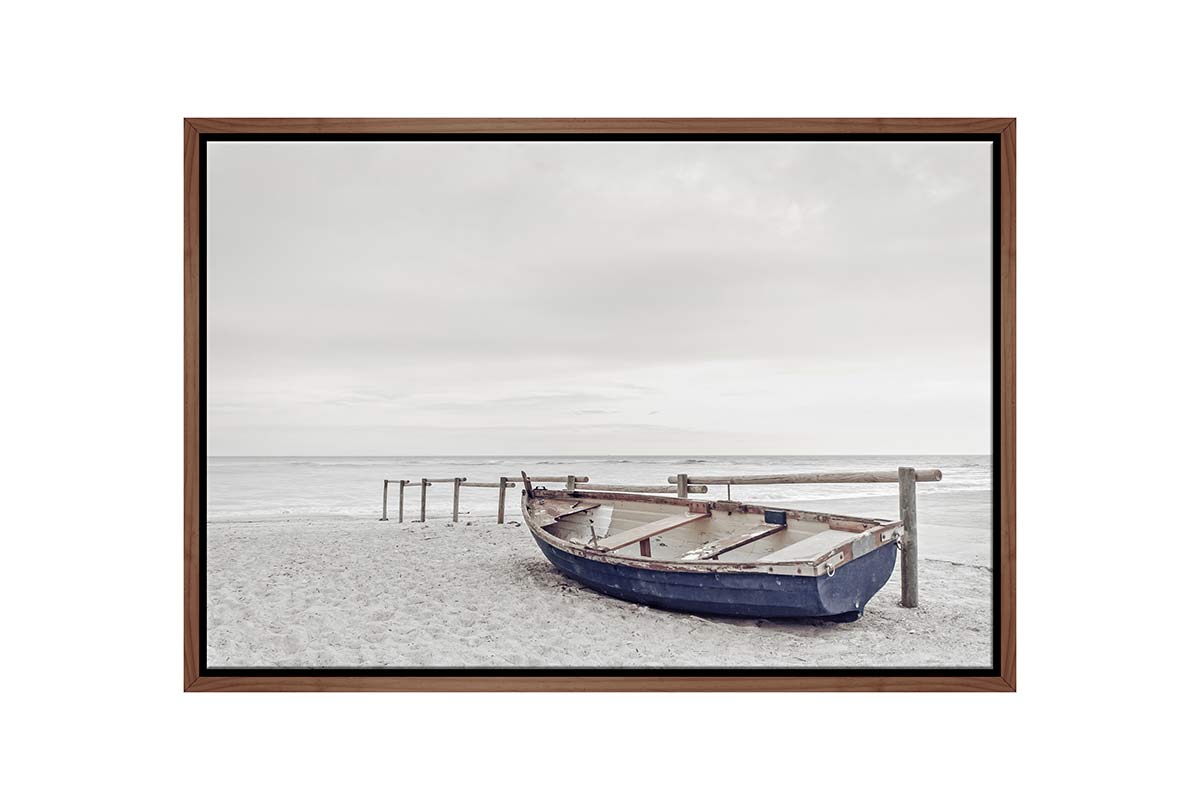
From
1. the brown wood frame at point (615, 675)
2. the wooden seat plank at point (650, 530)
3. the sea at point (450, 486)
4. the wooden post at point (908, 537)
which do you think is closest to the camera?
the brown wood frame at point (615, 675)

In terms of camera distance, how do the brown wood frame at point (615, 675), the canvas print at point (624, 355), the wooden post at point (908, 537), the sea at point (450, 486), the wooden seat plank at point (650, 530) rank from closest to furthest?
the brown wood frame at point (615, 675)
the canvas print at point (624, 355)
the wooden post at point (908, 537)
the wooden seat plank at point (650, 530)
the sea at point (450, 486)

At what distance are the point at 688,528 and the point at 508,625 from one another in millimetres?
1332

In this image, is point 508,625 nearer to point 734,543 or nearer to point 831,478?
point 734,543

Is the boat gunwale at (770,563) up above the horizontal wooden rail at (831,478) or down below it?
below

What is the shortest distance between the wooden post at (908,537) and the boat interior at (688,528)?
23 cm

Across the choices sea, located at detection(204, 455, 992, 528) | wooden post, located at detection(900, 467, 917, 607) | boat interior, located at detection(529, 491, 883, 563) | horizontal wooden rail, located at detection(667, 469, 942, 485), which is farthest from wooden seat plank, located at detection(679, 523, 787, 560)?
sea, located at detection(204, 455, 992, 528)

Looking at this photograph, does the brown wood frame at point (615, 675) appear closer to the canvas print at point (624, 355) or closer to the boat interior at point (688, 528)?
the canvas print at point (624, 355)

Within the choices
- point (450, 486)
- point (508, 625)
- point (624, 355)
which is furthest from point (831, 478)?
point (450, 486)

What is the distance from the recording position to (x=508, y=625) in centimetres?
258

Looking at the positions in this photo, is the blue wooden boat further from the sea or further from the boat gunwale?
the sea

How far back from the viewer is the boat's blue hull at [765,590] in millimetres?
2453

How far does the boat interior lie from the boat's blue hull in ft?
0.33

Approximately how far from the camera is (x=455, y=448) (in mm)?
4191

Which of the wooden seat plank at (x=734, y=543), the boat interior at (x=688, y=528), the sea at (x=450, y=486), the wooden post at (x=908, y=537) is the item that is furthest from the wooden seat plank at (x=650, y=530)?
the wooden post at (x=908, y=537)
